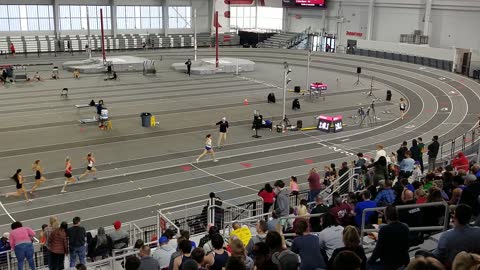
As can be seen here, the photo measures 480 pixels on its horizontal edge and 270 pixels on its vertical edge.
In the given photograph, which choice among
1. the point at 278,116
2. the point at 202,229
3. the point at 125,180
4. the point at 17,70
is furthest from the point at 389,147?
the point at 17,70

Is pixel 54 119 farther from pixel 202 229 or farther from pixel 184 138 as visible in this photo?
pixel 202 229

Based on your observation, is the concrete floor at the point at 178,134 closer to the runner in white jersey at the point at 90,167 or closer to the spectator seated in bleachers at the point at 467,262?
the runner in white jersey at the point at 90,167

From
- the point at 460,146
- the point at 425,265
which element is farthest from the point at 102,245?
the point at 460,146

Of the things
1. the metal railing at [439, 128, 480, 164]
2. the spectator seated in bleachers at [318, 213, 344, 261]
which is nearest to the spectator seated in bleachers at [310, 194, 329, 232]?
the spectator seated in bleachers at [318, 213, 344, 261]

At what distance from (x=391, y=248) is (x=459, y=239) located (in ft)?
2.80

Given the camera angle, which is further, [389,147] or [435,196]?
[389,147]

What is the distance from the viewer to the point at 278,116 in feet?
108

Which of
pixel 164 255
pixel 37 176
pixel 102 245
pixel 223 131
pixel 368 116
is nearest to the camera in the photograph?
pixel 164 255

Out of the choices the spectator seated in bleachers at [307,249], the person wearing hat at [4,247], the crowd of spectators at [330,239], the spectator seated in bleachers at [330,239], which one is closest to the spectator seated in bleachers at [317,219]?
the crowd of spectators at [330,239]

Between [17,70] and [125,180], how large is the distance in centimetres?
2863

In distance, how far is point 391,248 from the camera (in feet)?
24.0

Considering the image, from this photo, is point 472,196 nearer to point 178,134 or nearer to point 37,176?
point 37,176

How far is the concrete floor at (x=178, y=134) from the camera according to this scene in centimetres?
2025

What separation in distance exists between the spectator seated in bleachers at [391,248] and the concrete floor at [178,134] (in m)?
12.1
